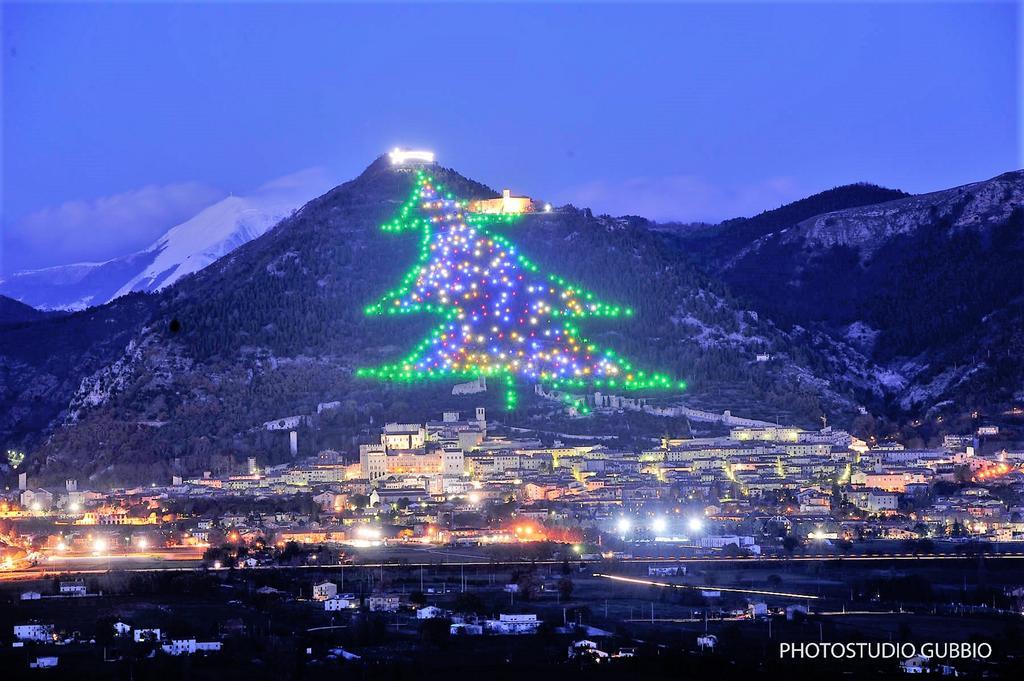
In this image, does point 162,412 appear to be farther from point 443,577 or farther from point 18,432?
point 443,577

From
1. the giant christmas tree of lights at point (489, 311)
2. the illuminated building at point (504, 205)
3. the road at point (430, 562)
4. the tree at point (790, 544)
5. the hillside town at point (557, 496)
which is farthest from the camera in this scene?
the illuminated building at point (504, 205)

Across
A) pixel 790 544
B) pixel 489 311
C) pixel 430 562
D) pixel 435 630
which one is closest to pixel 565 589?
pixel 435 630

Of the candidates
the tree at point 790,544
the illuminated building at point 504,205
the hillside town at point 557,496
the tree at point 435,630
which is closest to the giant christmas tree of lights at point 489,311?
the illuminated building at point 504,205

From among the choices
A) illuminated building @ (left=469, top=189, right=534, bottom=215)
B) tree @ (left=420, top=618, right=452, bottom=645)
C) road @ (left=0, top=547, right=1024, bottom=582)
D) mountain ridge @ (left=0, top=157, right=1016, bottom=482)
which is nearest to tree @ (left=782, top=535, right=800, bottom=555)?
road @ (left=0, top=547, right=1024, bottom=582)

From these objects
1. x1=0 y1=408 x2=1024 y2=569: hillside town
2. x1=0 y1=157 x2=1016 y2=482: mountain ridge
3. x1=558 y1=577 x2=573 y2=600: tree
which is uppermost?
x1=0 y1=157 x2=1016 y2=482: mountain ridge

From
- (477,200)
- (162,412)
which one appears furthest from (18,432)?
(477,200)

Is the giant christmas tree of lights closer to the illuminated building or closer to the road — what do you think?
the illuminated building

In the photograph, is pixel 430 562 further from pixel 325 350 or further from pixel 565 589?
pixel 325 350

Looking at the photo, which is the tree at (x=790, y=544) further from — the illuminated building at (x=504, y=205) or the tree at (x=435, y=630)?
the illuminated building at (x=504, y=205)
